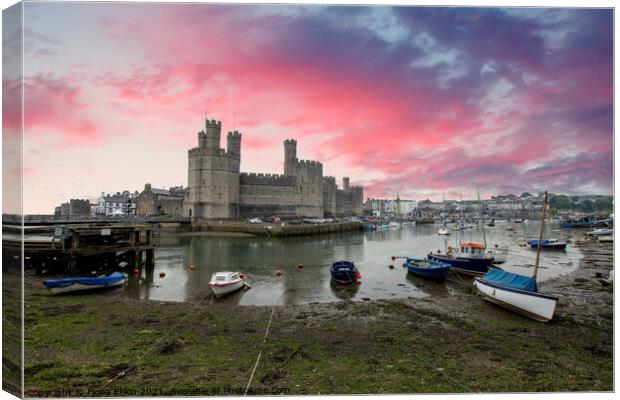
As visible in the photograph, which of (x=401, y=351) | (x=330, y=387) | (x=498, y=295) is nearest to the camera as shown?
(x=330, y=387)

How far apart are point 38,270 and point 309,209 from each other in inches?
1584

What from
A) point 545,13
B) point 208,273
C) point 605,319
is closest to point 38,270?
point 208,273

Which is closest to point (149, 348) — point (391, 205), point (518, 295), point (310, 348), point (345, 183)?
point (310, 348)

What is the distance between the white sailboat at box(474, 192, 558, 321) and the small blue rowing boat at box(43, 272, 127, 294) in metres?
9.82

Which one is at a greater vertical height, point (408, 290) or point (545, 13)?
point (545, 13)

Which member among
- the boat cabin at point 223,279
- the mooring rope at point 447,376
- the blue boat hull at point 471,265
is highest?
the mooring rope at point 447,376

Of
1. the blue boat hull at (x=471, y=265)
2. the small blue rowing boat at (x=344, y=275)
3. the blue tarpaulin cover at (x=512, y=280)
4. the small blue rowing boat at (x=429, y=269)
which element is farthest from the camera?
the blue boat hull at (x=471, y=265)

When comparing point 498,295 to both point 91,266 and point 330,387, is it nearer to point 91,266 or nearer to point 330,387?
point 330,387

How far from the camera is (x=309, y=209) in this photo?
50.7m

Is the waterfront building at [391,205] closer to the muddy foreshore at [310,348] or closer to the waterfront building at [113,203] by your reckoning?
the waterfront building at [113,203]

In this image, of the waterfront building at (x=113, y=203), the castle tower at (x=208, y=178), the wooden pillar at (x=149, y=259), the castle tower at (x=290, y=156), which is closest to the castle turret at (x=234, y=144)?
the castle tower at (x=208, y=178)

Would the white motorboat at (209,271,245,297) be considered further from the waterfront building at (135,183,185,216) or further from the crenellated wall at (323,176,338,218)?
the crenellated wall at (323,176,338,218)

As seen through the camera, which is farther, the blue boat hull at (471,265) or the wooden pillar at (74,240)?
the blue boat hull at (471,265)

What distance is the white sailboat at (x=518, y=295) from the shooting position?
6.51 meters
